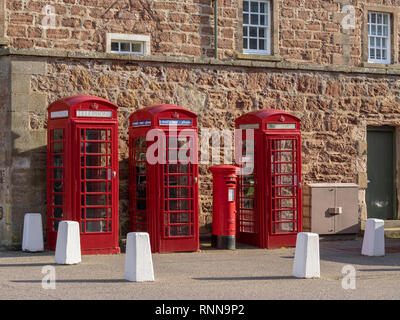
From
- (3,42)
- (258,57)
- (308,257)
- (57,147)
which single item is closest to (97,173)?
(57,147)

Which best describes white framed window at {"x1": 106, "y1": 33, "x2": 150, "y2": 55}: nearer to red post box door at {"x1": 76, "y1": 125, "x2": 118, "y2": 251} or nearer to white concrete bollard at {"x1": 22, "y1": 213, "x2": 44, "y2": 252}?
red post box door at {"x1": 76, "y1": 125, "x2": 118, "y2": 251}

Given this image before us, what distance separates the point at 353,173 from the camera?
17109 millimetres

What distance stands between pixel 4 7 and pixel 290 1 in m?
6.14

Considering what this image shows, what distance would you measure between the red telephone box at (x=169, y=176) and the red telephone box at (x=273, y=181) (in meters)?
1.37

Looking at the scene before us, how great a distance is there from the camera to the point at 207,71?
15.6 meters

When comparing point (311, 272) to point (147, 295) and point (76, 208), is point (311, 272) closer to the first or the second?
point (147, 295)

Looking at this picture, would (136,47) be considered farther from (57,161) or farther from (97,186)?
(97,186)

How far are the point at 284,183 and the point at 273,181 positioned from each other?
281mm

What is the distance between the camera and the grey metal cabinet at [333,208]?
616 inches

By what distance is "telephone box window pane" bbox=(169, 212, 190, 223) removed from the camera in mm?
13625

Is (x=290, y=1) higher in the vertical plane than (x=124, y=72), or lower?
higher

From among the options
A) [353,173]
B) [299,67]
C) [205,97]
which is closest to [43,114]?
[205,97]

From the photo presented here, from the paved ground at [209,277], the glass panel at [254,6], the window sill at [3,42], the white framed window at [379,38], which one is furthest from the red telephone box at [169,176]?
the white framed window at [379,38]

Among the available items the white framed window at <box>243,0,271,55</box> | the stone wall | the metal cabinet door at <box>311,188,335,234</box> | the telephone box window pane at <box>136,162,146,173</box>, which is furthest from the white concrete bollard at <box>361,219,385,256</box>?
the white framed window at <box>243,0,271,55</box>
